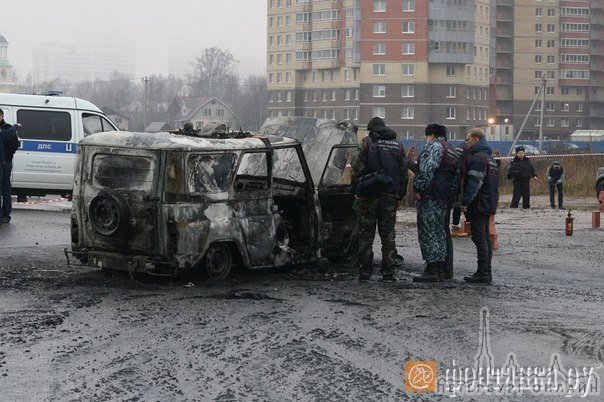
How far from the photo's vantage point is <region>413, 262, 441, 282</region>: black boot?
13102 mm

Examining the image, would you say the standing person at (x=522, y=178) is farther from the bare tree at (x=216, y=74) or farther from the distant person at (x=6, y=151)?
the bare tree at (x=216, y=74)

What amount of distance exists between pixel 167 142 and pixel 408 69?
363 feet

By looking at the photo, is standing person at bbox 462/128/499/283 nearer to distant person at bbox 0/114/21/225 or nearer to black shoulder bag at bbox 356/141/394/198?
black shoulder bag at bbox 356/141/394/198

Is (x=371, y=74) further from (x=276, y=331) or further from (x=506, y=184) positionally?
(x=276, y=331)

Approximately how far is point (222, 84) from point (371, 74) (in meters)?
66.5

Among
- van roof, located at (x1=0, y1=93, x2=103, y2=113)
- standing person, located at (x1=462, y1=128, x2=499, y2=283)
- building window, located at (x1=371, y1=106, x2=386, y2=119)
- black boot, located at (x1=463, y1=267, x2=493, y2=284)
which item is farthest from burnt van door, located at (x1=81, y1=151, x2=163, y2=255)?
→ building window, located at (x1=371, y1=106, x2=386, y2=119)

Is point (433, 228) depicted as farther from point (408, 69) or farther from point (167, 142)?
point (408, 69)

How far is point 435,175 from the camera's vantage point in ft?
42.4

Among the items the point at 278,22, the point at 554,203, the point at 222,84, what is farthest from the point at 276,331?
the point at 222,84

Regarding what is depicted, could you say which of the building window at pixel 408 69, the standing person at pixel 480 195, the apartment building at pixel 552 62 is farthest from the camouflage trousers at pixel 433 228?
the apartment building at pixel 552 62

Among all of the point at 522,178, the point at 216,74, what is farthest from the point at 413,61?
the point at 522,178

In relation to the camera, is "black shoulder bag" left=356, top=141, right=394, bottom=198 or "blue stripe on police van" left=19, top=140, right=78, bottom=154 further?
"blue stripe on police van" left=19, top=140, right=78, bottom=154
